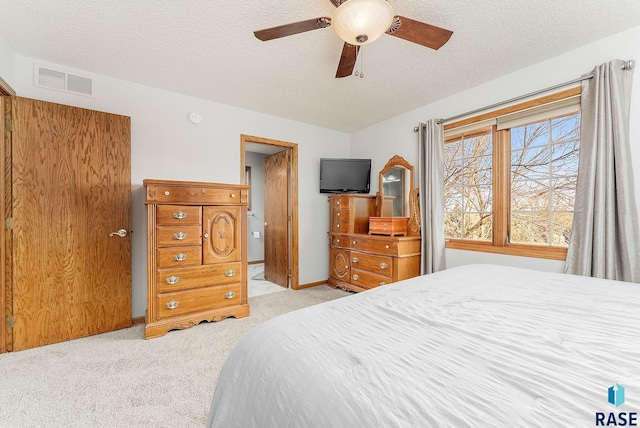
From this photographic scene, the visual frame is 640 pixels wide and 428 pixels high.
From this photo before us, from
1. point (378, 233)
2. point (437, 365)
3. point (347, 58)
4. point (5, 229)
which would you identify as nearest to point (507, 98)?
point (347, 58)

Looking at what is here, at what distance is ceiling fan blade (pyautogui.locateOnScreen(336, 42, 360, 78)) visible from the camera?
1725 mm

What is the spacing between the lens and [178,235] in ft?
8.26

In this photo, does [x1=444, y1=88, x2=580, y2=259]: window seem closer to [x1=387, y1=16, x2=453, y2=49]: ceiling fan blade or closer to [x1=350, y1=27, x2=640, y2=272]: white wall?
[x1=350, y1=27, x2=640, y2=272]: white wall

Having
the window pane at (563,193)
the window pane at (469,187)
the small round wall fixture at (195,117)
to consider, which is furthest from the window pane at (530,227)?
the small round wall fixture at (195,117)

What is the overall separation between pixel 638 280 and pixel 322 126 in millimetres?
3662

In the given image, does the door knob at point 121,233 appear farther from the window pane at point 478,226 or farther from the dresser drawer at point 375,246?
the window pane at point 478,226

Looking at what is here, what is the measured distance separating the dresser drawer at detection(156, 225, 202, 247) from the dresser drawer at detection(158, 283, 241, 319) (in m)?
0.47

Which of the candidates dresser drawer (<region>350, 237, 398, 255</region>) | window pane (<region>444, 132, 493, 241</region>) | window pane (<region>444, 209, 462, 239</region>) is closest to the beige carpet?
dresser drawer (<region>350, 237, 398, 255</region>)

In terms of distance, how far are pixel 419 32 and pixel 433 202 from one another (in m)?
1.93

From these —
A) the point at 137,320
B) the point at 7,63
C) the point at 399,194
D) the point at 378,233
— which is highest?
the point at 7,63

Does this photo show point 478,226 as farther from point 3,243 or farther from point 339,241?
point 3,243

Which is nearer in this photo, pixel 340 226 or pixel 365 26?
pixel 365 26

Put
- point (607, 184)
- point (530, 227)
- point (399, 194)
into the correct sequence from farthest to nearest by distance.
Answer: point (399, 194), point (530, 227), point (607, 184)

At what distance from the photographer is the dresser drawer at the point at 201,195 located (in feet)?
8.02
